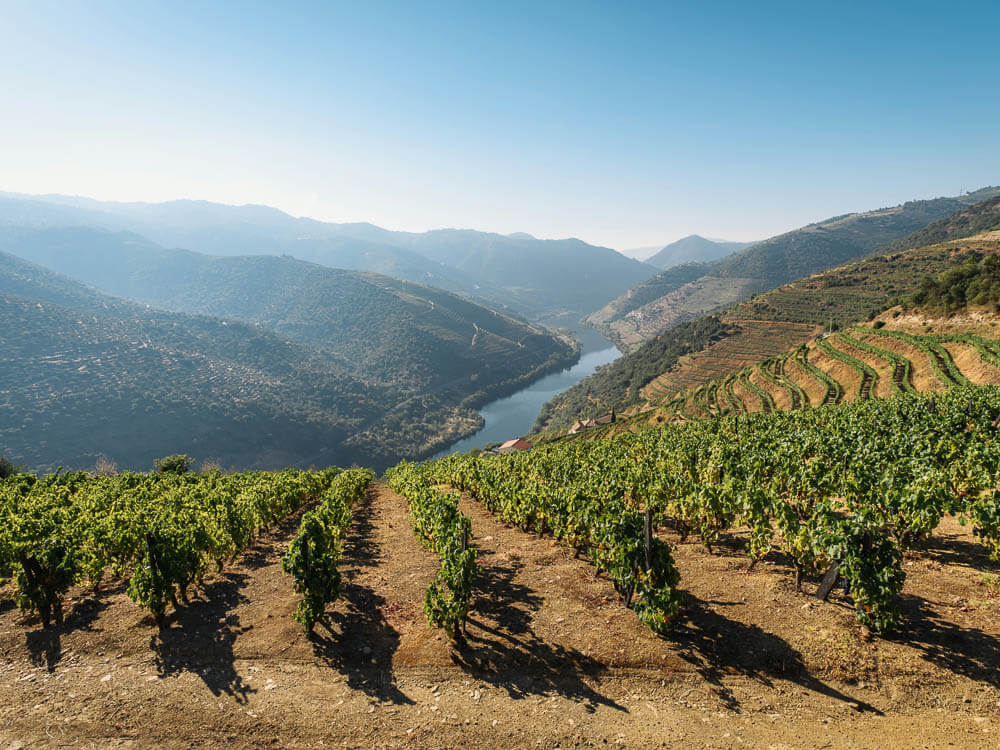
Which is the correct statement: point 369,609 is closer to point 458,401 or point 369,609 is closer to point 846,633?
point 846,633

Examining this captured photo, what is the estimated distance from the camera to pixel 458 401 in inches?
7549

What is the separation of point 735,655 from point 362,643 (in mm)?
9262

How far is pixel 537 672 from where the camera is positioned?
9766mm

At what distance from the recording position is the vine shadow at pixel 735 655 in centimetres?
865

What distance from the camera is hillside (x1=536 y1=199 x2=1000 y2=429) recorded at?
102000 millimetres

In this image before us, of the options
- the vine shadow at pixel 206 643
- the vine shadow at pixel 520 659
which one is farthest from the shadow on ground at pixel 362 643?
the vine shadow at pixel 206 643

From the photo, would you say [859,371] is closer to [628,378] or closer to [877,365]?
[877,365]

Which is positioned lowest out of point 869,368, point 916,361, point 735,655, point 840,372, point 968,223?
point 735,655

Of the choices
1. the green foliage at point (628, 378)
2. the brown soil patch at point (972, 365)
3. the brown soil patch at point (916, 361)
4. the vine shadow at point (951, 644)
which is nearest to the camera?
the vine shadow at point (951, 644)

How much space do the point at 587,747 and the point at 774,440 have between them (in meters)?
22.5

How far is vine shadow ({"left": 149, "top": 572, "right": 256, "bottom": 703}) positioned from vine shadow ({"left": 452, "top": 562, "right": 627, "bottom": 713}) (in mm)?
5319

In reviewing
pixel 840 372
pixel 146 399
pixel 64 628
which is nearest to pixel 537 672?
pixel 64 628

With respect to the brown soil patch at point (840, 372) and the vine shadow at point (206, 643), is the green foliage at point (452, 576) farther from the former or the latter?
the brown soil patch at point (840, 372)

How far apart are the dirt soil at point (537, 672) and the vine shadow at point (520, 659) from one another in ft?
0.15
